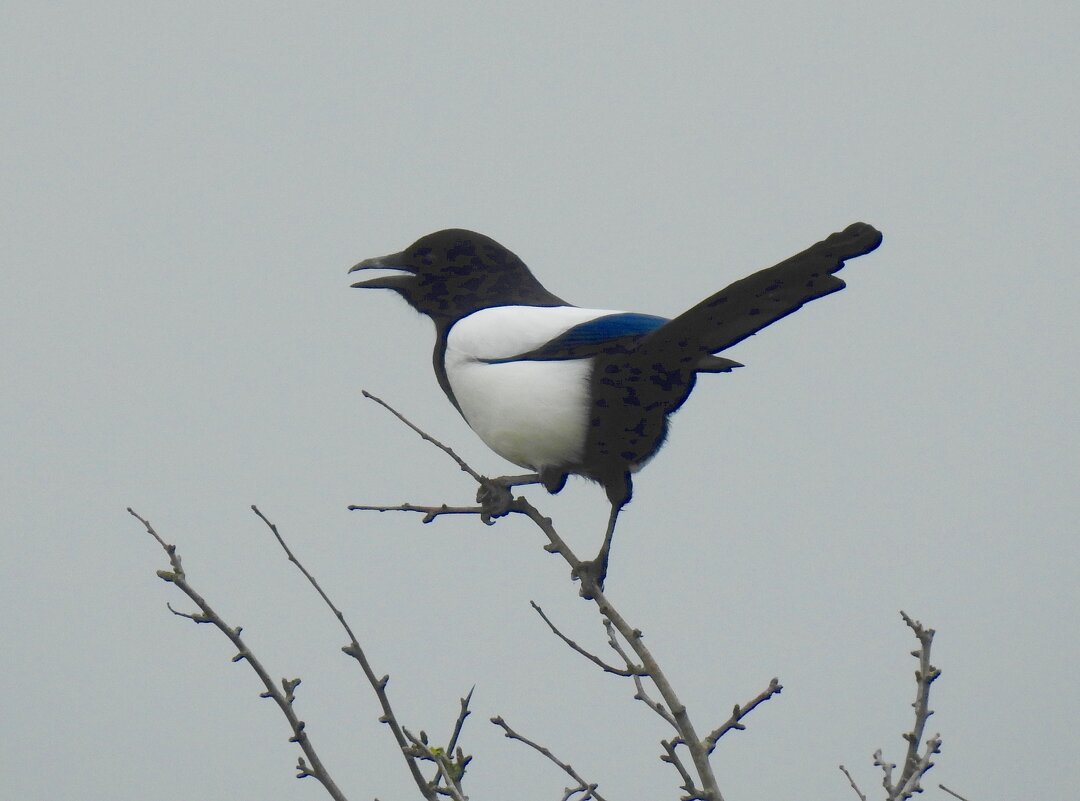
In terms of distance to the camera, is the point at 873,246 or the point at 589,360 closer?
the point at 873,246

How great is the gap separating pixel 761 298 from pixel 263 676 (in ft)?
4.70

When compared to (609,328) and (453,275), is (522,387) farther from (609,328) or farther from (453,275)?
(453,275)

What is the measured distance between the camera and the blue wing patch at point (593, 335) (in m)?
3.12

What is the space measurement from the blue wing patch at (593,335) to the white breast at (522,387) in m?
0.02

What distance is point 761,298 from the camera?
9.18 feet

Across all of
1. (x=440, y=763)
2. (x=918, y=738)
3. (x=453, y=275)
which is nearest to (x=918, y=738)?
(x=918, y=738)

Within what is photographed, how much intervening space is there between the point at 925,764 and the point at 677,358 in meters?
1.24

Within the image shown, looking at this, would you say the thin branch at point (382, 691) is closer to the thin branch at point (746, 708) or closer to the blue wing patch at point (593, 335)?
the thin branch at point (746, 708)

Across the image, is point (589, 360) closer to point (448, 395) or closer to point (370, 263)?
point (448, 395)

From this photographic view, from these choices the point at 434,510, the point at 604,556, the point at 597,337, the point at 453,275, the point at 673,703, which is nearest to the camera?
the point at 673,703

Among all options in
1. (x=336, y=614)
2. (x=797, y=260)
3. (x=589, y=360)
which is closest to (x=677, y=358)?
(x=589, y=360)

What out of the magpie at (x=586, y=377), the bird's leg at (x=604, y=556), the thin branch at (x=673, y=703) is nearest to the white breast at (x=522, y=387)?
the magpie at (x=586, y=377)

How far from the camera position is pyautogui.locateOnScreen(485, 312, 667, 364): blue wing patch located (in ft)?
10.2

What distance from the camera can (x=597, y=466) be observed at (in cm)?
323
